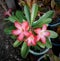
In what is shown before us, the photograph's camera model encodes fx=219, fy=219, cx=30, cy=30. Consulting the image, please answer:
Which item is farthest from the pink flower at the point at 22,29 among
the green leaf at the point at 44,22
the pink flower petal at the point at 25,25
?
the green leaf at the point at 44,22

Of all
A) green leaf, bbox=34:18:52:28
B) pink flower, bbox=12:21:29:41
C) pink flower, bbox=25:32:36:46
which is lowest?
pink flower, bbox=25:32:36:46

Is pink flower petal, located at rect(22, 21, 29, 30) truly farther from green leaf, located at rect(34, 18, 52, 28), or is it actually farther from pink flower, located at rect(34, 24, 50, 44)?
green leaf, located at rect(34, 18, 52, 28)

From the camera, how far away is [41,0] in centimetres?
217

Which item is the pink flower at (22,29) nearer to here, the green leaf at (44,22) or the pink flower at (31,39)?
the pink flower at (31,39)

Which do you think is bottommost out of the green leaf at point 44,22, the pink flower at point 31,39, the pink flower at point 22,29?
the pink flower at point 31,39

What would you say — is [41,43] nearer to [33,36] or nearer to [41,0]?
[33,36]

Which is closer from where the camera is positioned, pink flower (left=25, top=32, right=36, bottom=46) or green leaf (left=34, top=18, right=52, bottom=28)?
pink flower (left=25, top=32, right=36, bottom=46)

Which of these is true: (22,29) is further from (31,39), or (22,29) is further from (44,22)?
(44,22)

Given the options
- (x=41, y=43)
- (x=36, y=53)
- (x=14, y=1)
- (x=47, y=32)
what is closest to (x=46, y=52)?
(x=36, y=53)

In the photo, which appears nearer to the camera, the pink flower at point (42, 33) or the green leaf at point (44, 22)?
the pink flower at point (42, 33)

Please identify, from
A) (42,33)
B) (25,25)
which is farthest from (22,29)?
(42,33)

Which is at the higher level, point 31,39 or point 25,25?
point 25,25

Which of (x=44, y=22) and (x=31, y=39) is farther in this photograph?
(x=44, y=22)

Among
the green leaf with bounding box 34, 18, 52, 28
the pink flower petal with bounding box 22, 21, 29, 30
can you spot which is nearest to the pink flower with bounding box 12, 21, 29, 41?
the pink flower petal with bounding box 22, 21, 29, 30
